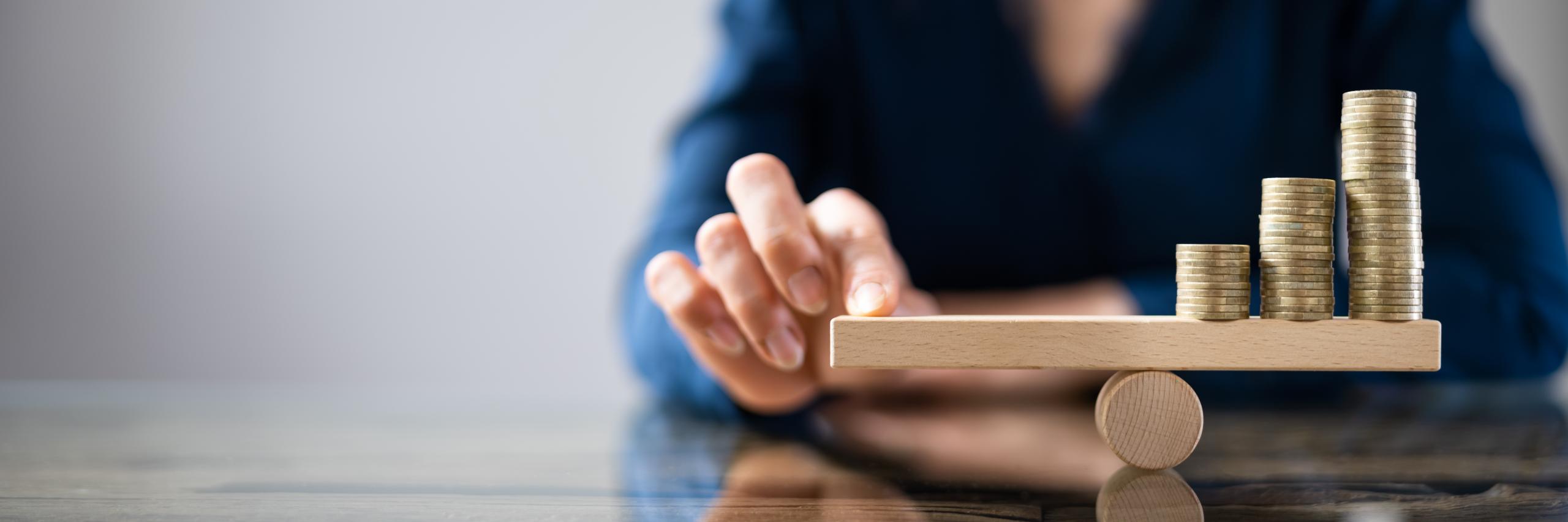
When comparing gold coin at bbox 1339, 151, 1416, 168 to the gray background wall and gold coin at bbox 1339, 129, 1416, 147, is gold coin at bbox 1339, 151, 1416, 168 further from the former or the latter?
the gray background wall

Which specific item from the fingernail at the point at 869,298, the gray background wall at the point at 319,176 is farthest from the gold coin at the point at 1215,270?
the gray background wall at the point at 319,176

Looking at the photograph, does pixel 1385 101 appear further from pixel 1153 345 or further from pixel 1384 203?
pixel 1153 345

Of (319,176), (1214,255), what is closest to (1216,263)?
(1214,255)

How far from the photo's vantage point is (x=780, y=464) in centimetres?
87

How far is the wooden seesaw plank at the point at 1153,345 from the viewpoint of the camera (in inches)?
33.2

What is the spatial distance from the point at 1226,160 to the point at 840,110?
0.71m

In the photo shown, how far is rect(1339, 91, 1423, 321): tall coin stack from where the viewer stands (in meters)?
0.84

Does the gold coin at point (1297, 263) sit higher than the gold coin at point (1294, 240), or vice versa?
the gold coin at point (1294, 240)

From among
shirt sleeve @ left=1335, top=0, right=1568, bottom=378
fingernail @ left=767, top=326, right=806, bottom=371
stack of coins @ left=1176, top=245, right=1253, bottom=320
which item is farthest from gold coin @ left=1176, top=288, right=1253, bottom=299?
shirt sleeve @ left=1335, top=0, right=1568, bottom=378

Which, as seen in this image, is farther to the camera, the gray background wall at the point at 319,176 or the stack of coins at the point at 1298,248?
the gray background wall at the point at 319,176

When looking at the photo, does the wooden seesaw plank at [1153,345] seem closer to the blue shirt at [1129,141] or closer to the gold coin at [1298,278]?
the gold coin at [1298,278]

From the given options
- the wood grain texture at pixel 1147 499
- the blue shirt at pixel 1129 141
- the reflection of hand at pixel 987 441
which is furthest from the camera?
the blue shirt at pixel 1129 141

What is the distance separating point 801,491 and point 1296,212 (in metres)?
0.45

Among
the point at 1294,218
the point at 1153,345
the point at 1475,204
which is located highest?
the point at 1475,204
